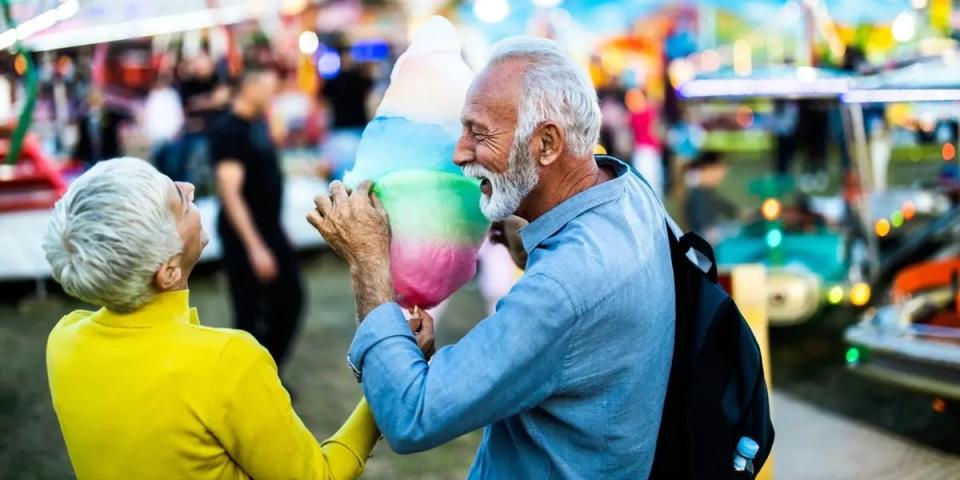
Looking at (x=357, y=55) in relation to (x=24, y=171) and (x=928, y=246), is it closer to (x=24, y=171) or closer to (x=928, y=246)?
(x=24, y=171)

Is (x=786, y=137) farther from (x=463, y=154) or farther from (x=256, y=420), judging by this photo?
(x=256, y=420)

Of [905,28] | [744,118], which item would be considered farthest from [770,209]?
[744,118]

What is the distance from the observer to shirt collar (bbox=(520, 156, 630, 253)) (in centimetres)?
161

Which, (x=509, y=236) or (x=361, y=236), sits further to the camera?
(x=509, y=236)

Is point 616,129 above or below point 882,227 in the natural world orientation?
below

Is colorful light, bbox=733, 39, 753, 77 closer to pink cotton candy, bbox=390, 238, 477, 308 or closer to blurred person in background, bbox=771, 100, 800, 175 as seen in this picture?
blurred person in background, bbox=771, 100, 800, 175

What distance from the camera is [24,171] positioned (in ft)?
26.0

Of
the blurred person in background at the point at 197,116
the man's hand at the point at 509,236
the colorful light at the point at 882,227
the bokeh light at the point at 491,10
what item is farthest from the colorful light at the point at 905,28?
the man's hand at the point at 509,236

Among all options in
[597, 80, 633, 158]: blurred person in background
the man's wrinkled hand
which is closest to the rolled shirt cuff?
the man's wrinkled hand

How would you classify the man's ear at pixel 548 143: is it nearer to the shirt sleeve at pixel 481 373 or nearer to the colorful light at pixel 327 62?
the shirt sleeve at pixel 481 373

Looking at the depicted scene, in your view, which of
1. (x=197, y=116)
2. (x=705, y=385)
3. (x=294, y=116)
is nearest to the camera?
(x=705, y=385)

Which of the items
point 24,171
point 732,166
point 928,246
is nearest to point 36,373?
point 24,171

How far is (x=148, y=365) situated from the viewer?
5.33ft

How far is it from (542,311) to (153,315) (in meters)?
0.75
